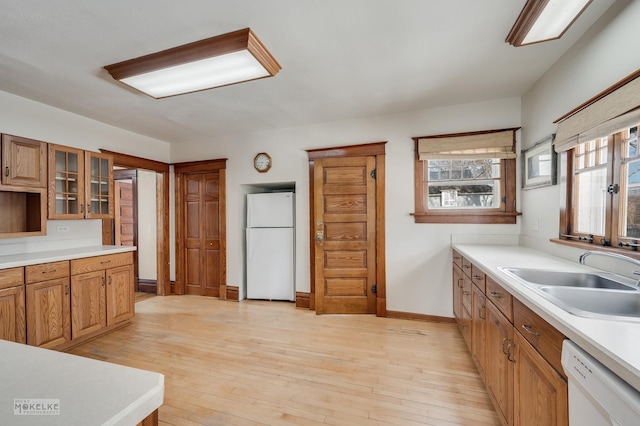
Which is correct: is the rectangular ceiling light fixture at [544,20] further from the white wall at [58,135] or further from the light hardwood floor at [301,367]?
the white wall at [58,135]

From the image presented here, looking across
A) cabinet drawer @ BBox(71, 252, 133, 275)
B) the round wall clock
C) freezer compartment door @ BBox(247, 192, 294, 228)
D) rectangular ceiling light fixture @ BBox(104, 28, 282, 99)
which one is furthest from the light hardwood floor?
rectangular ceiling light fixture @ BBox(104, 28, 282, 99)

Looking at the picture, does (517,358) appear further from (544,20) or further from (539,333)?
(544,20)

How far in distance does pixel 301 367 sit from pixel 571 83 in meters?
3.06

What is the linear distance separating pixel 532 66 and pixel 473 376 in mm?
2596

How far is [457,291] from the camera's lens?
9.19 ft

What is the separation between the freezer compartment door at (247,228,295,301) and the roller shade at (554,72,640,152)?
3.05 meters

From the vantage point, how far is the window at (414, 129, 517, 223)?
288 cm

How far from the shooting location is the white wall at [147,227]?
4.45 m

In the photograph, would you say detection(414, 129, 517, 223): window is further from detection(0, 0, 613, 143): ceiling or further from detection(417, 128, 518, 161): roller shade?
detection(0, 0, 613, 143): ceiling

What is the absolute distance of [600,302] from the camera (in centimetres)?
129

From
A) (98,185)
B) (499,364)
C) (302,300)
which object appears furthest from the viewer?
(302,300)

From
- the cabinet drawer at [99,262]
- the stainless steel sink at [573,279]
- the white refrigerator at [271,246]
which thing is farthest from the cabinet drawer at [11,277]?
the stainless steel sink at [573,279]

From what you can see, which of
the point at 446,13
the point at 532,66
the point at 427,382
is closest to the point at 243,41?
the point at 446,13

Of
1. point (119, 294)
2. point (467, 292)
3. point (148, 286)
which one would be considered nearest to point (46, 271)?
point (119, 294)
